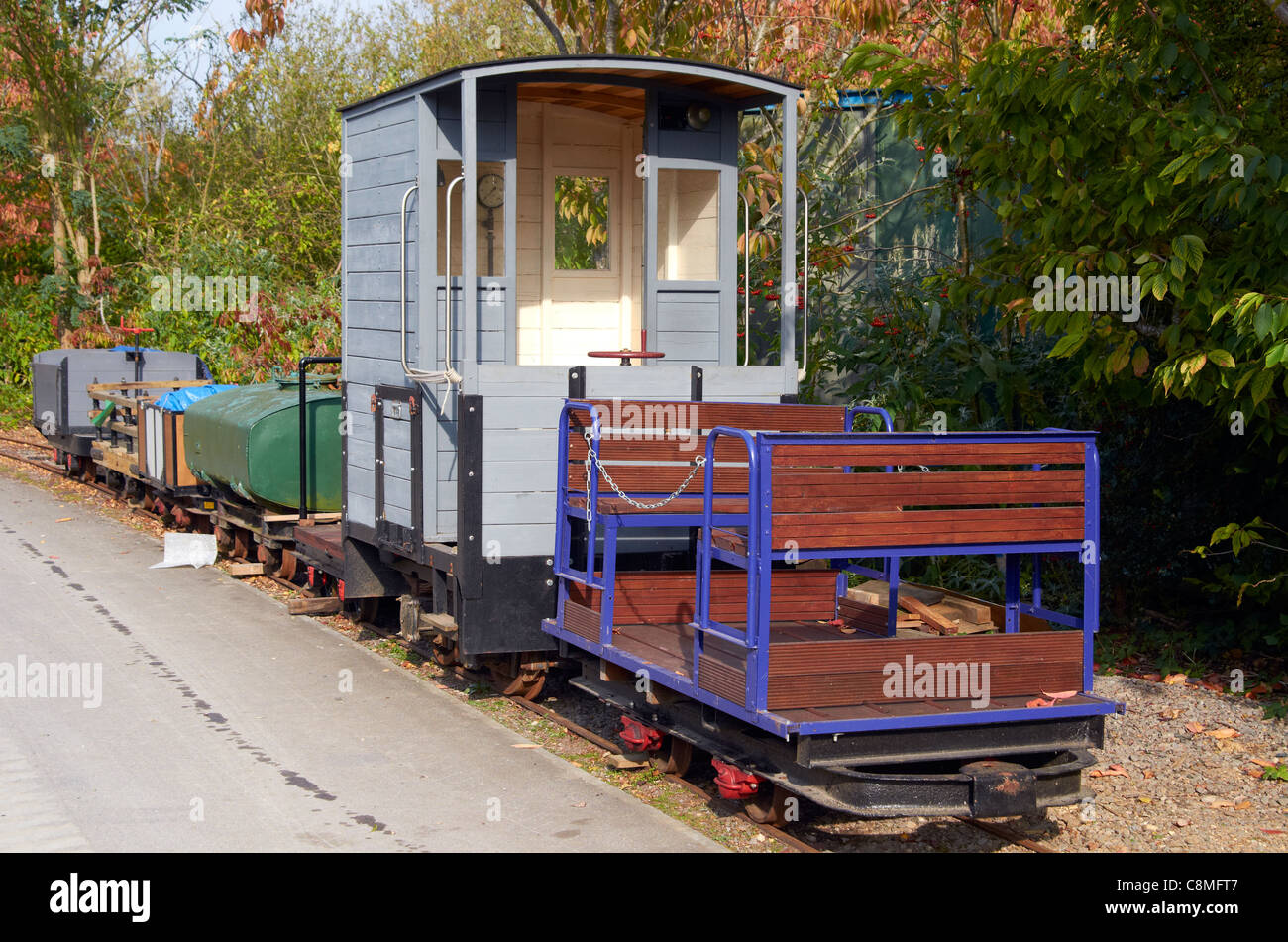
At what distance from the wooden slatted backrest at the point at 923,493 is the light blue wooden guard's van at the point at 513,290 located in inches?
96.5

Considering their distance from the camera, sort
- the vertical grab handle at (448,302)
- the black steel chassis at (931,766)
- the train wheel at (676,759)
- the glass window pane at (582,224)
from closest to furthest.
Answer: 1. the black steel chassis at (931,766)
2. the train wheel at (676,759)
3. the vertical grab handle at (448,302)
4. the glass window pane at (582,224)

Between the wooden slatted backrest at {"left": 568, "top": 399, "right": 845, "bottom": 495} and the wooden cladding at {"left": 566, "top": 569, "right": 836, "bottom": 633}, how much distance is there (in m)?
0.54

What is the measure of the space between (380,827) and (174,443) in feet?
31.4

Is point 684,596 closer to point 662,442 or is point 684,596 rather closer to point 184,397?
point 662,442

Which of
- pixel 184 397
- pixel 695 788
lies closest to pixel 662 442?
pixel 695 788

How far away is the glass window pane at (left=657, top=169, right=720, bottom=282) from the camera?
9.46 meters

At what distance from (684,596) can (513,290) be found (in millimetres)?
2259

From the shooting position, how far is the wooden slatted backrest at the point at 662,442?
7.49 metres

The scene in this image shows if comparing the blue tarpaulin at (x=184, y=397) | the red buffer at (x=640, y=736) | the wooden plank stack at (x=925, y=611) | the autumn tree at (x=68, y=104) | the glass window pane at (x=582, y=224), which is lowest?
the red buffer at (x=640, y=736)

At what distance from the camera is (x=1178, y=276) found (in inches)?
288

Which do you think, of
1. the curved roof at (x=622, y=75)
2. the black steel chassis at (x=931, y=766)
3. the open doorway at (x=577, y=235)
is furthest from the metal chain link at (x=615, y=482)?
the open doorway at (x=577, y=235)

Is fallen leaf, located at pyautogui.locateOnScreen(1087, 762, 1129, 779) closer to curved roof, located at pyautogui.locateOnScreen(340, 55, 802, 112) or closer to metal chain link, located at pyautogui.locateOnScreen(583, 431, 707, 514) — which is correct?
metal chain link, located at pyautogui.locateOnScreen(583, 431, 707, 514)

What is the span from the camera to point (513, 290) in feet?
28.5

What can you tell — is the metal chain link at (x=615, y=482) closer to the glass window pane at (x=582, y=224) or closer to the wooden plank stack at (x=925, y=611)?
the wooden plank stack at (x=925, y=611)
